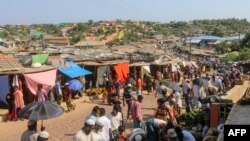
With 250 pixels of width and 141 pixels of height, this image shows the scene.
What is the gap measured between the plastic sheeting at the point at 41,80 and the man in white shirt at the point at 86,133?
1001 cm

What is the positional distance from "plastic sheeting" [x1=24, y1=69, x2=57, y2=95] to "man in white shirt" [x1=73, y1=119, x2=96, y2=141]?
1001 centimetres

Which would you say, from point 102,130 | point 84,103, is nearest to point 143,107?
point 84,103

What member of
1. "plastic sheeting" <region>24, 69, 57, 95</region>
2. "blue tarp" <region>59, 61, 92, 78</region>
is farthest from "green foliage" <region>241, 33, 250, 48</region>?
"plastic sheeting" <region>24, 69, 57, 95</region>

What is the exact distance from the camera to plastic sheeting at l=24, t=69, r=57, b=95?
1731 cm

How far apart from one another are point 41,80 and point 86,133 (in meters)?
10.5

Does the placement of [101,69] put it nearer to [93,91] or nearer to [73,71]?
[93,91]

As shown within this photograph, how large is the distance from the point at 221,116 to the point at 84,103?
33.0 feet

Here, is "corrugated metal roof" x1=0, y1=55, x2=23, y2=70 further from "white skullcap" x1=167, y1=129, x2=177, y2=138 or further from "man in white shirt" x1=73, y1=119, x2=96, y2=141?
"white skullcap" x1=167, y1=129, x2=177, y2=138

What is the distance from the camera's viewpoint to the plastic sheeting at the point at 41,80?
17312 millimetres

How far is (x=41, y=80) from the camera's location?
17.8 m

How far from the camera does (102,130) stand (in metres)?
8.16

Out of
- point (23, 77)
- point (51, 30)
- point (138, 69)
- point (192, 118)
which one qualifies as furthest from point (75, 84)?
point (51, 30)

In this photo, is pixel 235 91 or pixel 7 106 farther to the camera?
pixel 7 106

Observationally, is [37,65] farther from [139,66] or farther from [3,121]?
[139,66]
